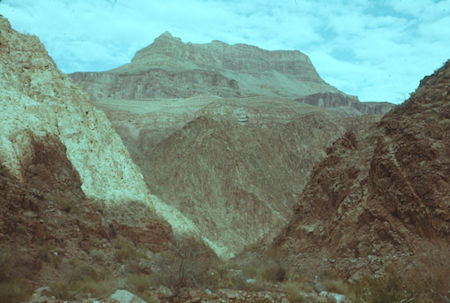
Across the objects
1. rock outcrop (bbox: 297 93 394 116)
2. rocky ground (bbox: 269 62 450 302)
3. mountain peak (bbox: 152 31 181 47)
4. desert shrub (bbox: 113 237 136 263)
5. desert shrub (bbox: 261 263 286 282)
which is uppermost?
mountain peak (bbox: 152 31 181 47)

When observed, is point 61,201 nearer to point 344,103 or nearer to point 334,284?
point 334,284

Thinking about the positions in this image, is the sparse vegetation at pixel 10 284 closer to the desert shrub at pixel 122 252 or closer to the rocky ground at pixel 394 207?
the desert shrub at pixel 122 252

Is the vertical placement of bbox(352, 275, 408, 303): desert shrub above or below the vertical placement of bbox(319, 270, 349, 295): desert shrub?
above

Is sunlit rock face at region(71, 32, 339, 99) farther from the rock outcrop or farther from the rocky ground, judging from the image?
the rocky ground

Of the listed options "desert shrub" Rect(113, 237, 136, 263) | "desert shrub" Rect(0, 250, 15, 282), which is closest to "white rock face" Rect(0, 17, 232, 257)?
"desert shrub" Rect(113, 237, 136, 263)

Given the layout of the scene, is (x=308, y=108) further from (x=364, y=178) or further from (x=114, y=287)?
(x=114, y=287)

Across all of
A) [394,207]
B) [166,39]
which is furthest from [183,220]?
[166,39]
